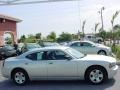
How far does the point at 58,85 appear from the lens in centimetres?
1202

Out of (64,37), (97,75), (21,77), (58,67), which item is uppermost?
(64,37)

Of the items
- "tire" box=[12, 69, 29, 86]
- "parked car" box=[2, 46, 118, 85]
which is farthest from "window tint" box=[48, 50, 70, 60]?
"tire" box=[12, 69, 29, 86]

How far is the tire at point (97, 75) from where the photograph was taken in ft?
38.3

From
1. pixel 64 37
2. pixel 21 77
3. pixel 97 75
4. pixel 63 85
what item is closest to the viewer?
pixel 97 75

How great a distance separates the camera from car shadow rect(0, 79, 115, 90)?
37.2 feet

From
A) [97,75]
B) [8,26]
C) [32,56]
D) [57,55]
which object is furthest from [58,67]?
[8,26]

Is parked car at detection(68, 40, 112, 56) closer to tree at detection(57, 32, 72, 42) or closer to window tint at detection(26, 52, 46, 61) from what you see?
window tint at detection(26, 52, 46, 61)

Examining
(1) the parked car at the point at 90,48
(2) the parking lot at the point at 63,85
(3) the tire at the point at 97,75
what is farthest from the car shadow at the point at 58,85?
(1) the parked car at the point at 90,48

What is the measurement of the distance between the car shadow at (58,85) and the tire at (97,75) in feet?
0.64

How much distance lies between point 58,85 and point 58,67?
2.23ft

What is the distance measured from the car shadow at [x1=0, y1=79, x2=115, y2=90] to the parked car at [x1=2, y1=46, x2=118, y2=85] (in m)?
0.25

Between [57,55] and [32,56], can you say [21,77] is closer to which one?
[32,56]

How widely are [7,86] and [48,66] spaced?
1.80 m

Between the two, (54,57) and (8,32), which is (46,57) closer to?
(54,57)
